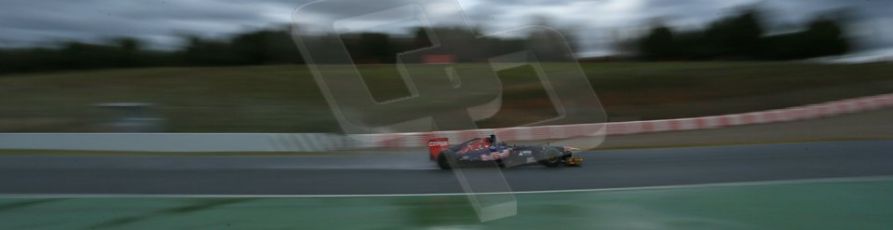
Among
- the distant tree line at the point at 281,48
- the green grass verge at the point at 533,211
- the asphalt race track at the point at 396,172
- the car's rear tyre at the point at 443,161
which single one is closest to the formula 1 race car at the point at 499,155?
the car's rear tyre at the point at 443,161

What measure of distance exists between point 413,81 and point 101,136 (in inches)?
222

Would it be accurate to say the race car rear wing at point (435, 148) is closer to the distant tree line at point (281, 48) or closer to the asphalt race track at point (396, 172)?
the asphalt race track at point (396, 172)

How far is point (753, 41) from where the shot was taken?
93.5 feet

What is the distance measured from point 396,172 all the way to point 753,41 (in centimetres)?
2440

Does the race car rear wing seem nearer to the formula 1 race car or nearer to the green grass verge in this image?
the formula 1 race car

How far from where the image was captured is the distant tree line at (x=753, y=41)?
91.7ft

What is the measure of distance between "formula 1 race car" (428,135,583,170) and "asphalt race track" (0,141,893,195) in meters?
0.11

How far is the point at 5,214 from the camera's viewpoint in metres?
5.54

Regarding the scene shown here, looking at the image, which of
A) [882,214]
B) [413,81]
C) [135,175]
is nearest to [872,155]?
[882,214]

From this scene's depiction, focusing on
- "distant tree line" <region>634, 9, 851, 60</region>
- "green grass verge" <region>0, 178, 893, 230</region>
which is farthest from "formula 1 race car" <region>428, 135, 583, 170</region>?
"distant tree line" <region>634, 9, 851, 60</region>

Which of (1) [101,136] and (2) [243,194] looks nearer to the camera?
(2) [243,194]

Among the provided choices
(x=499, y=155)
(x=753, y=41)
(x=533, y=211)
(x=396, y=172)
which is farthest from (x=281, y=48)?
(x=753, y=41)

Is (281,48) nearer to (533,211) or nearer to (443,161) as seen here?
(443,161)

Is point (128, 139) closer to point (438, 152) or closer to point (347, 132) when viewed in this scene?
point (347, 132)
